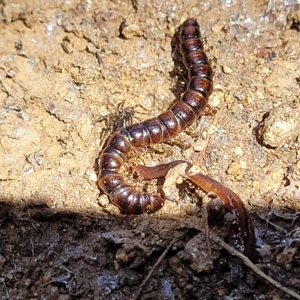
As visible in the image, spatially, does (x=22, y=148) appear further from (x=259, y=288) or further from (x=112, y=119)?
(x=259, y=288)

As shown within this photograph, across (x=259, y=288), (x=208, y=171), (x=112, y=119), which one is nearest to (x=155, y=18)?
(x=112, y=119)

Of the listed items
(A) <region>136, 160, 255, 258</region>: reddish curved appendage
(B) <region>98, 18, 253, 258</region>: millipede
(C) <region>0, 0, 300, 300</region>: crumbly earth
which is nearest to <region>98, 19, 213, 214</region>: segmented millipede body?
(B) <region>98, 18, 253, 258</region>: millipede

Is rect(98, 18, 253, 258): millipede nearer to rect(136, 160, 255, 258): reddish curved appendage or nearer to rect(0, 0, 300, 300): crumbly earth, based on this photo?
rect(136, 160, 255, 258): reddish curved appendage

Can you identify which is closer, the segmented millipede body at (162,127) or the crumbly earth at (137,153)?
the crumbly earth at (137,153)

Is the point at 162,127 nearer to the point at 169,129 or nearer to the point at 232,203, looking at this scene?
the point at 169,129

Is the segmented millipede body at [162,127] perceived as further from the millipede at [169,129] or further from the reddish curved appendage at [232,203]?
the reddish curved appendage at [232,203]

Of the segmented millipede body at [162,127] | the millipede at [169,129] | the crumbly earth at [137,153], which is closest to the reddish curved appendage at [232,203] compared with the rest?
the millipede at [169,129]

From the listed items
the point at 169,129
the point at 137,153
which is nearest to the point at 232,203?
the point at 169,129
